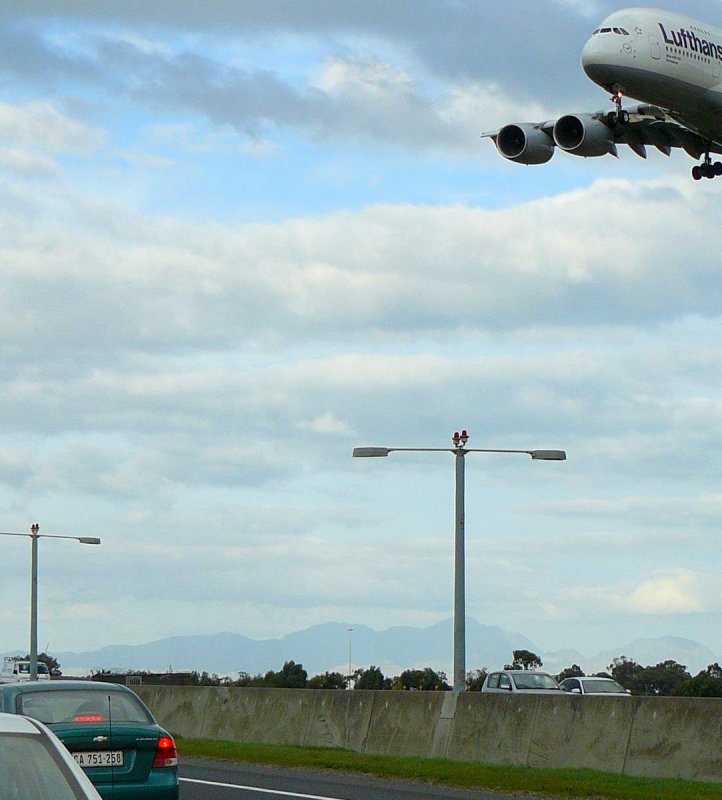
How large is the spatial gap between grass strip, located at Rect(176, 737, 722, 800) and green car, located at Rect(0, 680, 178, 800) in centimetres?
663

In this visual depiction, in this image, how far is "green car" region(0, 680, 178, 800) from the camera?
13492 millimetres

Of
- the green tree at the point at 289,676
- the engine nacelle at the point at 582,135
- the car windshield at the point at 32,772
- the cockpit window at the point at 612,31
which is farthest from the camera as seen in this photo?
the green tree at the point at 289,676

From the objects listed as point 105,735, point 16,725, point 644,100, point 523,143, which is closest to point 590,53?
point 644,100

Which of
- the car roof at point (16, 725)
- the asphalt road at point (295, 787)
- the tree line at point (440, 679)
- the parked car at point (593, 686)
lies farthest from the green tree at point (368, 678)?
the car roof at point (16, 725)

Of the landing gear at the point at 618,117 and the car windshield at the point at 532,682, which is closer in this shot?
the car windshield at the point at 532,682

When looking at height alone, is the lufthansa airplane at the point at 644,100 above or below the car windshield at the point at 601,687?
above

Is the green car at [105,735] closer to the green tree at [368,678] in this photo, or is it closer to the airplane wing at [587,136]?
the airplane wing at [587,136]

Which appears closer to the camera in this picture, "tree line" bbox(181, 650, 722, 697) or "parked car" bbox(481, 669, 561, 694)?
"parked car" bbox(481, 669, 561, 694)

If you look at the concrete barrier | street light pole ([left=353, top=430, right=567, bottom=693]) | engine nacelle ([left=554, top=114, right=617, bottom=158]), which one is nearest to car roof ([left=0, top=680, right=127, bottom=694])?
the concrete barrier

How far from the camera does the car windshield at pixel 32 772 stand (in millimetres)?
6629

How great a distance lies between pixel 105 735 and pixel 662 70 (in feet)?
89.9

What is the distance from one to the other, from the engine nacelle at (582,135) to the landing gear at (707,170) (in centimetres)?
280

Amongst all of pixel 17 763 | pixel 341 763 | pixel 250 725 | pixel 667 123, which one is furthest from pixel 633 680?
pixel 17 763

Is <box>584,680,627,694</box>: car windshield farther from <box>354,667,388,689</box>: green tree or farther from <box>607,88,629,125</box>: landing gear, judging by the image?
<box>354,667,388,689</box>: green tree
